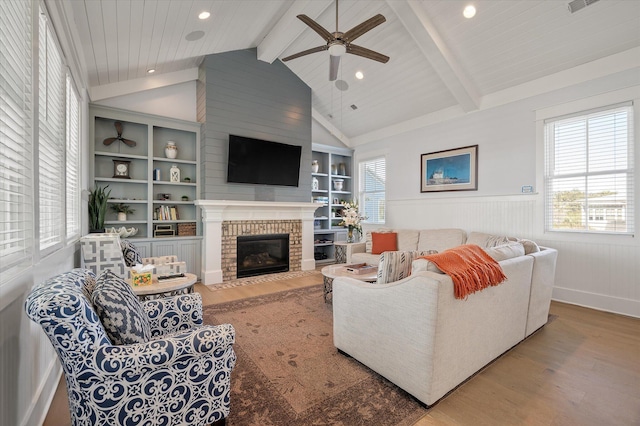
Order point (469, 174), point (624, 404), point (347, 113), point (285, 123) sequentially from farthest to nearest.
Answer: point (347, 113), point (285, 123), point (469, 174), point (624, 404)

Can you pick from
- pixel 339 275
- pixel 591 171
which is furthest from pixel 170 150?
pixel 591 171

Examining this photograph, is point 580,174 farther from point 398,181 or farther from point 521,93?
point 398,181

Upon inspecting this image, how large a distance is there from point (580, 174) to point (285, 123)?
4.70 m

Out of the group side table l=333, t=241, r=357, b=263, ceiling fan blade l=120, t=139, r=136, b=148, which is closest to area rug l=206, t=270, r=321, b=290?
side table l=333, t=241, r=357, b=263

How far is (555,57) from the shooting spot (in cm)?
381

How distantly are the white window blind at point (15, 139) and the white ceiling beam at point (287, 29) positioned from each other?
A: 339 centimetres

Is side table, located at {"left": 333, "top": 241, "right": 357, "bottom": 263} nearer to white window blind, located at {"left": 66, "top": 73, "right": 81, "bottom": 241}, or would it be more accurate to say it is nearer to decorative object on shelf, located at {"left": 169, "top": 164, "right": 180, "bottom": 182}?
decorative object on shelf, located at {"left": 169, "top": 164, "right": 180, "bottom": 182}

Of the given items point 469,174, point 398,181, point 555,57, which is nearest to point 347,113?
point 398,181

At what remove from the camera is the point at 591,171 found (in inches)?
148

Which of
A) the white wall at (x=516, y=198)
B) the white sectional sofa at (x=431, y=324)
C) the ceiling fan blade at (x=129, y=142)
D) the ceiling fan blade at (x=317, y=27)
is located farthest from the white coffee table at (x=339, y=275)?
the ceiling fan blade at (x=129, y=142)

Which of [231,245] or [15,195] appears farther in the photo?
[231,245]

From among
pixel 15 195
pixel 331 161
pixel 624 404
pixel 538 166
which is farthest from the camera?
pixel 331 161

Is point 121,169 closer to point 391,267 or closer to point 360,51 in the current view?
point 360,51

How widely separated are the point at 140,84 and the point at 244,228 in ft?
9.32
